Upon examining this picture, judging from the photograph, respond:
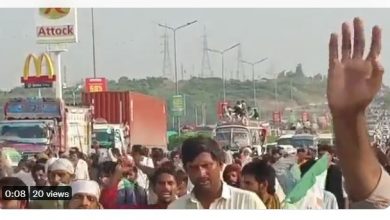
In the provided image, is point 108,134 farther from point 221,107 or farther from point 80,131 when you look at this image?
point 221,107

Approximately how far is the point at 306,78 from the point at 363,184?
0.57 metres

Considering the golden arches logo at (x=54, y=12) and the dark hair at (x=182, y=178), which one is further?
Result: the dark hair at (x=182, y=178)

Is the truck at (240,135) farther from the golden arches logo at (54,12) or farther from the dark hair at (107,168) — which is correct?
the golden arches logo at (54,12)

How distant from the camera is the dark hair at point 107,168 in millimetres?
10922

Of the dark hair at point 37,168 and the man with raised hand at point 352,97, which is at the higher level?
the man with raised hand at point 352,97

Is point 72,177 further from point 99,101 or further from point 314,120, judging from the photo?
point 314,120

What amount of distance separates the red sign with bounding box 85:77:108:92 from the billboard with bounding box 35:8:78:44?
0.66 ft

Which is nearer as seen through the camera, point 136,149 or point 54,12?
point 54,12

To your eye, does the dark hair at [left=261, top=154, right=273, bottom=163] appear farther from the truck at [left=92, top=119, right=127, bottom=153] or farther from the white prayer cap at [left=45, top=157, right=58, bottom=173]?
the white prayer cap at [left=45, top=157, right=58, bottom=173]

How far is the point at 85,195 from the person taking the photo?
431 inches

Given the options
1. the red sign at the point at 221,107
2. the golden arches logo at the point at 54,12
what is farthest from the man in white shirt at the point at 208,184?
the golden arches logo at the point at 54,12

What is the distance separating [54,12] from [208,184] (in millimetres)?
1091

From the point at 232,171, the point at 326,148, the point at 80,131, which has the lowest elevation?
the point at 232,171

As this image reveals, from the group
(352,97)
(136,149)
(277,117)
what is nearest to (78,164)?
(136,149)
